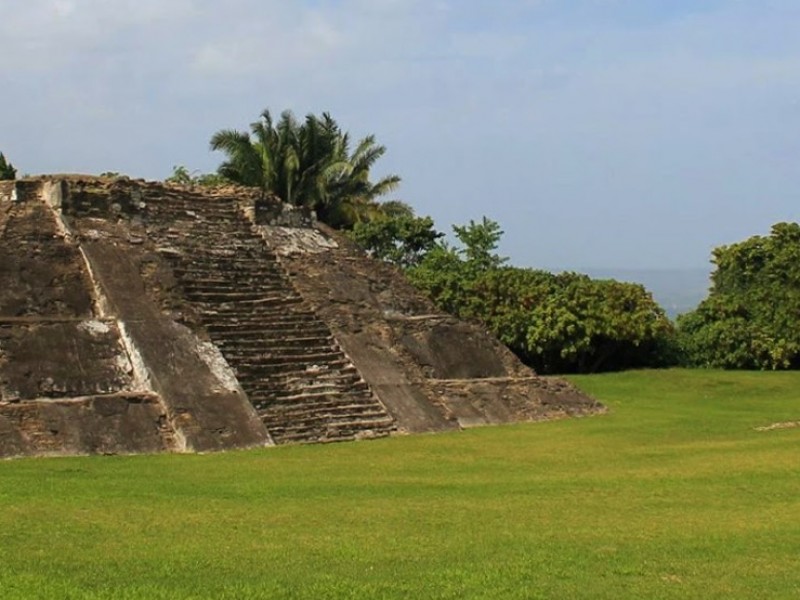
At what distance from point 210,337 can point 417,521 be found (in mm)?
10389

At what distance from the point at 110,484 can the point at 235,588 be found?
6.00 meters

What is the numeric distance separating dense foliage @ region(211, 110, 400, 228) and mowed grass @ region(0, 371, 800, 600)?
26.6 metres

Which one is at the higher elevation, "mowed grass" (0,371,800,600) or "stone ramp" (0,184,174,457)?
"stone ramp" (0,184,174,457)

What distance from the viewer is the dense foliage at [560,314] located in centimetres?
3506

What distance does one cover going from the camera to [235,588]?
8.12 metres

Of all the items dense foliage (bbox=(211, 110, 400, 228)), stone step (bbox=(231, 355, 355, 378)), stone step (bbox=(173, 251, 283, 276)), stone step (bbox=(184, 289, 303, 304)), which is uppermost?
dense foliage (bbox=(211, 110, 400, 228))

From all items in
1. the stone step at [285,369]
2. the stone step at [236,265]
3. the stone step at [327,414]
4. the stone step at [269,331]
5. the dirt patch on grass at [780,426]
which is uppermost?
the stone step at [236,265]

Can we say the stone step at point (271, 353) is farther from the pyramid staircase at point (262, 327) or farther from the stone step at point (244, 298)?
the stone step at point (244, 298)

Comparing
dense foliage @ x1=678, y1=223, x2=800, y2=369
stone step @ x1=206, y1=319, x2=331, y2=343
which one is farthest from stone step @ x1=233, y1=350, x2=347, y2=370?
dense foliage @ x1=678, y1=223, x2=800, y2=369

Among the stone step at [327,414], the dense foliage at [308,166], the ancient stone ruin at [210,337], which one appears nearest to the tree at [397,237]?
the dense foliage at [308,166]

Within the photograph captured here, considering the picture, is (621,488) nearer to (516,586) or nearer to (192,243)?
(516,586)

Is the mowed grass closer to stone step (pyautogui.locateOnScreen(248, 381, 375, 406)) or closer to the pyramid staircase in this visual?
the pyramid staircase

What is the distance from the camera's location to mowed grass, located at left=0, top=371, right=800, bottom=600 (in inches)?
331

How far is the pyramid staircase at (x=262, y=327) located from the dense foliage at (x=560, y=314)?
38.6 feet
